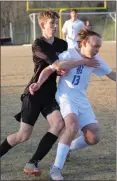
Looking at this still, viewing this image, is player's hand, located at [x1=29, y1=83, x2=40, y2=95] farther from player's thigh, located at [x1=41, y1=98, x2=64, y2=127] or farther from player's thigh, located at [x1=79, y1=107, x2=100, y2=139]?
player's thigh, located at [x1=79, y1=107, x2=100, y2=139]

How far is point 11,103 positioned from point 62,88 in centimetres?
444

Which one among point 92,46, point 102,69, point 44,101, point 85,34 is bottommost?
point 44,101

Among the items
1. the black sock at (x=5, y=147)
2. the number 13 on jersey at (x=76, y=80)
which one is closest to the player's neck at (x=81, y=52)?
the number 13 on jersey at (x=76, y=80)

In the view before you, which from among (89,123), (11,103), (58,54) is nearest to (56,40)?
(58,54)

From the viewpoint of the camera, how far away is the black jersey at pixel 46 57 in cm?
461

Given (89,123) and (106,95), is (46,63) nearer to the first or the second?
(89,123)

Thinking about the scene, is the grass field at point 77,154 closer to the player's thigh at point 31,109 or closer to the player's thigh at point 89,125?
the player's thigh at point 89,125

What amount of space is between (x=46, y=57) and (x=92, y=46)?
0.46 meters

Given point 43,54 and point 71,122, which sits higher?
point 43,54

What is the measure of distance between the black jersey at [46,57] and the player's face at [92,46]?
319 mm

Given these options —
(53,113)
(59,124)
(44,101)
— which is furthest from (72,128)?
(44,101)

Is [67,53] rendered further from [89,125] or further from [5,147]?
[5,147]

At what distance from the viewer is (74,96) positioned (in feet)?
15.1

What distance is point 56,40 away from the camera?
15.9 ft
